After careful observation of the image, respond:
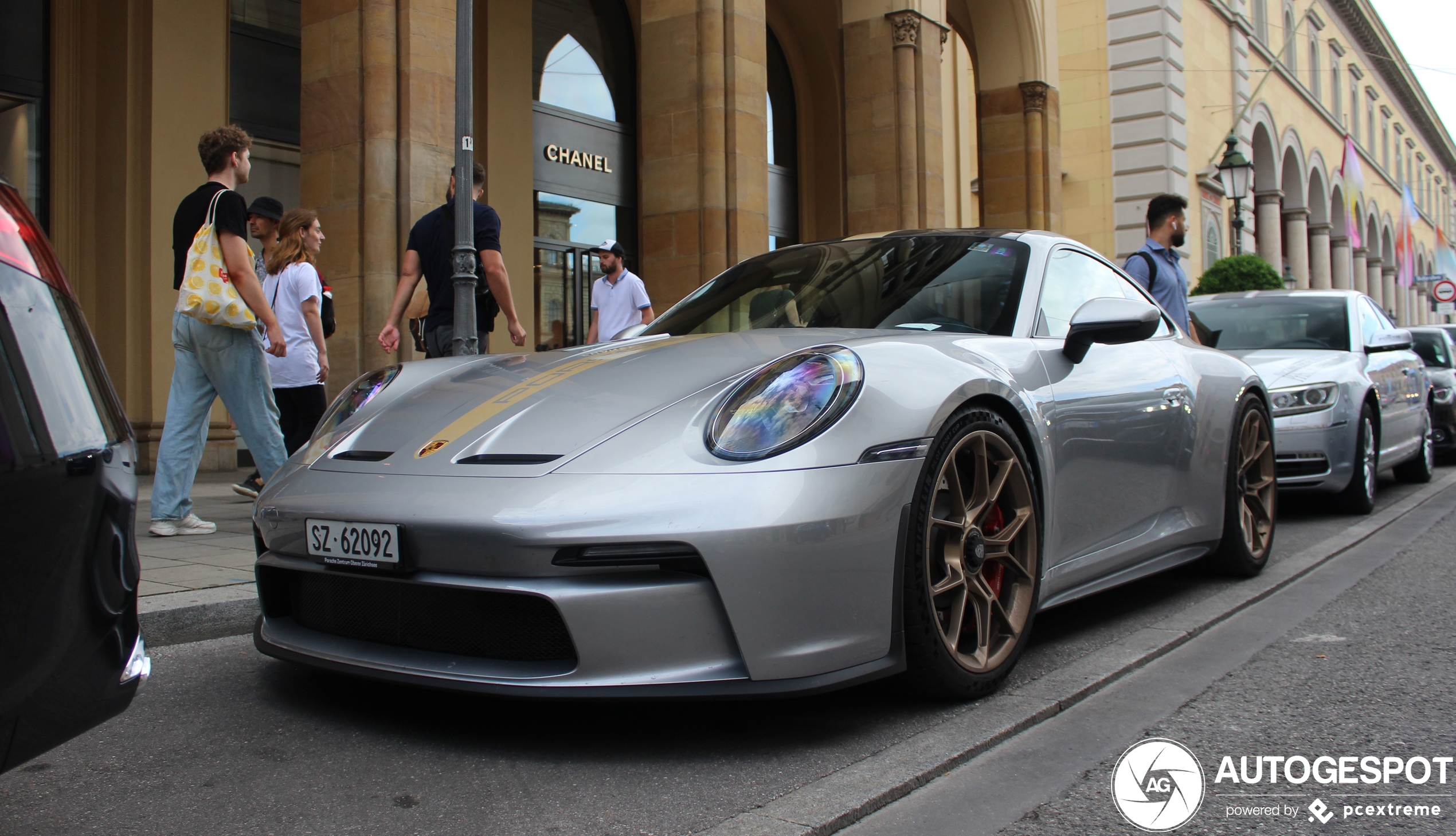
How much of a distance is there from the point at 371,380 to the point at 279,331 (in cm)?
208

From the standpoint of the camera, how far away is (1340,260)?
158 ft

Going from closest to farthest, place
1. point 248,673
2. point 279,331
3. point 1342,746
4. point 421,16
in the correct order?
point 1342,746 → point 248,673 → point 279,331 → point 421,16

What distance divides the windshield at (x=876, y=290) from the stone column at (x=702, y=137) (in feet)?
23.4

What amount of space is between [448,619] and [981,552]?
1357mm

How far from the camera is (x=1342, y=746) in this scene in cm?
262

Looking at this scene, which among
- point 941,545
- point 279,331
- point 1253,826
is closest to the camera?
point 1253,826

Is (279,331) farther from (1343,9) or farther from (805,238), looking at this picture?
(1343,9)

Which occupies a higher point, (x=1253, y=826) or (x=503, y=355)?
(x=503, y=355)

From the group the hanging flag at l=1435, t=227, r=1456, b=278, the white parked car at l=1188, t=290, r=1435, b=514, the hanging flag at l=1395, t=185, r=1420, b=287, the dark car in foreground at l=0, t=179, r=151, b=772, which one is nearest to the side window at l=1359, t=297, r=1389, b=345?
the white parked car at l=1188, t=290, r=1435, b=514

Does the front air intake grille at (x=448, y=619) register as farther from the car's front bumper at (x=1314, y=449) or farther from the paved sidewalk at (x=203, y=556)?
the car's front bumper at (x=1314, y=449)

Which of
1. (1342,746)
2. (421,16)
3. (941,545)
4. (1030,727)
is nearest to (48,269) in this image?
Result: (941,545)

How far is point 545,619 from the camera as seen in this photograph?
244cm

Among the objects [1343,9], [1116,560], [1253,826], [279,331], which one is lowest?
Answer: [1253,826]

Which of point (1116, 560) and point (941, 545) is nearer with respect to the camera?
point (941, 545)
